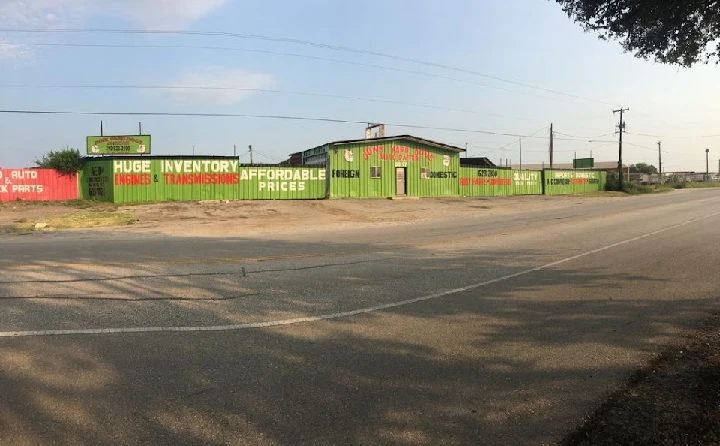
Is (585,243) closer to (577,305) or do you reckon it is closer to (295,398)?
(577,305)

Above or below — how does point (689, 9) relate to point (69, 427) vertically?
above

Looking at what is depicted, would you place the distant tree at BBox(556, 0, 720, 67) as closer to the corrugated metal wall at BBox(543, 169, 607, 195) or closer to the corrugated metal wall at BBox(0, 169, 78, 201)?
the corrugated metal wall at BBox(0, 169, 78, 201)

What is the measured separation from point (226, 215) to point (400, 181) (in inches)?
648

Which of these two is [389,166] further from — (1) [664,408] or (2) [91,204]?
(1) [664,408]

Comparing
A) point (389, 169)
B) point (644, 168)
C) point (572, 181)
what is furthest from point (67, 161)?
point (644, 168)

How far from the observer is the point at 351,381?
4.09m

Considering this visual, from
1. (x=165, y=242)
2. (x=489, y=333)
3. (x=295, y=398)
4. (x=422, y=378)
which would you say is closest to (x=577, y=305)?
(x=489, y=333)

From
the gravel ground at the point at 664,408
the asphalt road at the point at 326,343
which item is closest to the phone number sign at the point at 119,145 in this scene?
the asphalt road at the point at 326,343

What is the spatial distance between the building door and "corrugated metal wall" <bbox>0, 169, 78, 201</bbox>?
2152cm

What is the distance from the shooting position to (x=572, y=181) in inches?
2181

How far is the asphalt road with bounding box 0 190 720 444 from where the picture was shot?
11.3 feet

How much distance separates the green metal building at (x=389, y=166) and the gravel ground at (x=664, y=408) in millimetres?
31012

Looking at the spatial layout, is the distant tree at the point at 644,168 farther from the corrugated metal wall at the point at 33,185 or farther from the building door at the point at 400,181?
the corrugated metal wall at the point at 33,185

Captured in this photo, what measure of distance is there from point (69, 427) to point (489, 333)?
3828mm
